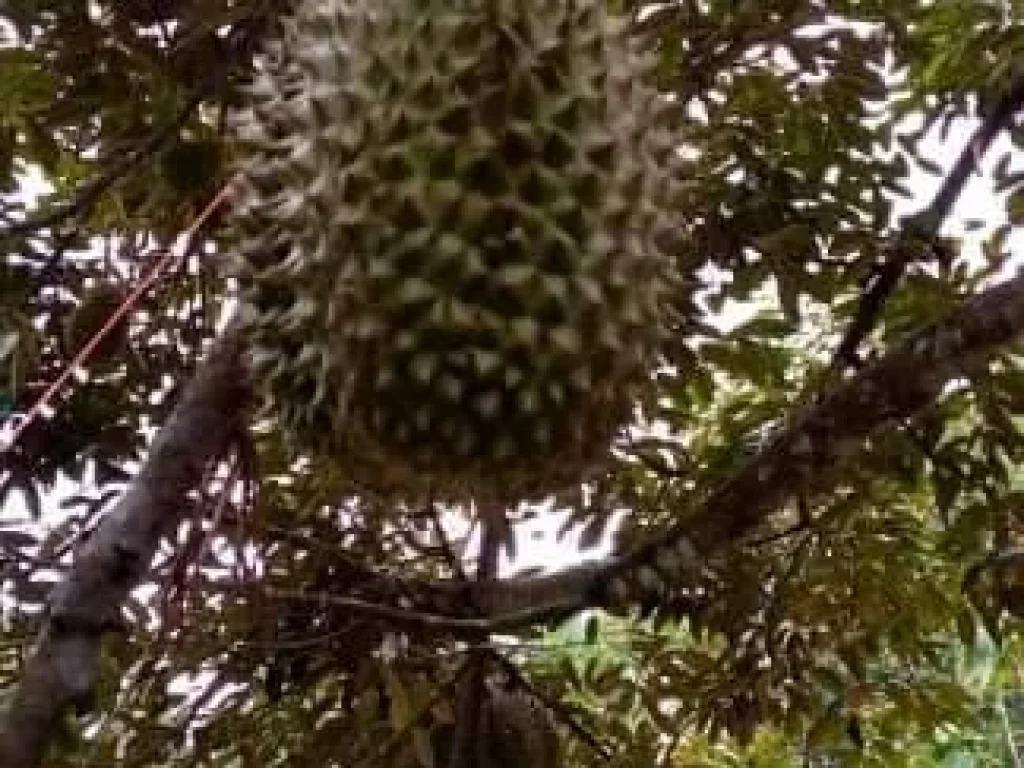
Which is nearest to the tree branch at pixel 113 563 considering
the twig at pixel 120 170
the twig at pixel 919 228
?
the twig at pixel 120 170

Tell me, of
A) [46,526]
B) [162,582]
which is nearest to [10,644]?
[46,526]

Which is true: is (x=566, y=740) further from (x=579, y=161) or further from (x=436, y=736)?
(x=579, y=161)

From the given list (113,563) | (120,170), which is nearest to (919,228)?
(120,170)

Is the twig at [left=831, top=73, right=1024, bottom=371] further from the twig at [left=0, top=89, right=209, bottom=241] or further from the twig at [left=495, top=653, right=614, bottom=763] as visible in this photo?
the twig at [left=0, top=89, right=209, bottom=241]

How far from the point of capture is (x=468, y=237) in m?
1.17

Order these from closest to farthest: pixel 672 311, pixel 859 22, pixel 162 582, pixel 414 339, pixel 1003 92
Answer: pixel 414 339, pixel 672 311, pixel 162 582, pixel 1003 92, pixel 859 22

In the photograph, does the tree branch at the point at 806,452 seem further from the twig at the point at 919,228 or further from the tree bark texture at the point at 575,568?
the twig at the point at 919,228

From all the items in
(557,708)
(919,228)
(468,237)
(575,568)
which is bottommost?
(557,708)

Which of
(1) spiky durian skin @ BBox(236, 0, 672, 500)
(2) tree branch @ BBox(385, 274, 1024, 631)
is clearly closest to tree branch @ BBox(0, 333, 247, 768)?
(1) spiky durian skin @ BBox(236, 0, 672, 500)

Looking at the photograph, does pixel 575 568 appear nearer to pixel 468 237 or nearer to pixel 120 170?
pixel 468 237

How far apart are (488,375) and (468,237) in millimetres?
90

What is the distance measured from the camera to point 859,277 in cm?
201

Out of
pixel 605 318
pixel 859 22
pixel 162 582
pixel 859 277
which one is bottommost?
pixel 162 582

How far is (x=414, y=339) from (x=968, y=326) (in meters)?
0.48
